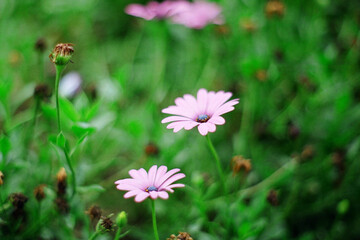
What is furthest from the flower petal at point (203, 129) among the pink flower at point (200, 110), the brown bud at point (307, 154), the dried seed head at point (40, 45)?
the dried seed head at point (40, 45)

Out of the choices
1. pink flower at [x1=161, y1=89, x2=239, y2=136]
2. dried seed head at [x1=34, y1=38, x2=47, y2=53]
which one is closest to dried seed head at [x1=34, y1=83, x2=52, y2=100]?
dried seed head at [x1=34, y1=38, x2=47, y2=53]

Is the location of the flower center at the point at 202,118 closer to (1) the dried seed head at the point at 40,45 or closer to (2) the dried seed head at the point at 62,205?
(2) the dried seed head at the point at 62,205

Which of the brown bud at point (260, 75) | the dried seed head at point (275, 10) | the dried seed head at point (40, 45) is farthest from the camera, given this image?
the dried seed head at point (275, 10)

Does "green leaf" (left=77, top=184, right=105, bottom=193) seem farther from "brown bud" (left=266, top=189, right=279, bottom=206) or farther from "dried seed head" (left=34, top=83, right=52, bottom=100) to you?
"brown bud" (left=266, top=189, right=279, bottom=206)

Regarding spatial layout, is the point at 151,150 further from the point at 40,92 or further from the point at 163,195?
the point at 163,195

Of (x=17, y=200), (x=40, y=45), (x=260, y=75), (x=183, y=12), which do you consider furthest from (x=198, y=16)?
(x=17, y=200)

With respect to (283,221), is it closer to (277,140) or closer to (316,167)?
(316,167)

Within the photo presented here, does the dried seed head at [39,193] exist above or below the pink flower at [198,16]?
below
